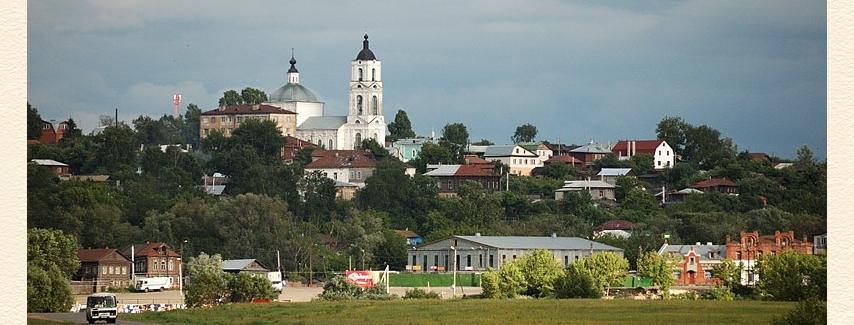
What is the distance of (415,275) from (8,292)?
42298 mm

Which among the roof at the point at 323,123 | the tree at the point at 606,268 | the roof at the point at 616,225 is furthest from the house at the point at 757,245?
the roof at the point at 323,123

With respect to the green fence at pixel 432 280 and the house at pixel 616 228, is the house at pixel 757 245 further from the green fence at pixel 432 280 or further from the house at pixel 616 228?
the house at pixel 616 228

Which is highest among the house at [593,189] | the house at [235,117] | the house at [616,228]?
the house at [235,117]

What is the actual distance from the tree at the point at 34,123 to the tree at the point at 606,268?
34.3 metres

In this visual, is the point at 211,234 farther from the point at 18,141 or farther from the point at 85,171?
the point at 18,141

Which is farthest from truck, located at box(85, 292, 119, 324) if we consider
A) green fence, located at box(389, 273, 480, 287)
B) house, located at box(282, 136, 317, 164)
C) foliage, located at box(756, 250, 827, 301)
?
house, located at box(282, 136, 317, 164)

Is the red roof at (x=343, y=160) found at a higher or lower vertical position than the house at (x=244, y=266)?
higher

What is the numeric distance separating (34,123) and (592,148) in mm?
56437

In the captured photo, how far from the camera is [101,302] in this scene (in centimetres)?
3272

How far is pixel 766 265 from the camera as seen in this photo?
46562 mm

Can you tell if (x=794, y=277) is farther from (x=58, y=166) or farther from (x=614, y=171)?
(x=614, y=171)

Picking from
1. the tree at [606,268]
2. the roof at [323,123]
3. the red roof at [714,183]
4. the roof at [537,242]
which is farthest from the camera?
the roof at [323,123]

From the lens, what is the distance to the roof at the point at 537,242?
218 feet

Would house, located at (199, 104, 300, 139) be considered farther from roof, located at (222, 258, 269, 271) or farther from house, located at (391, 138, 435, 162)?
roof, located at (222, 258, 269, 271)
